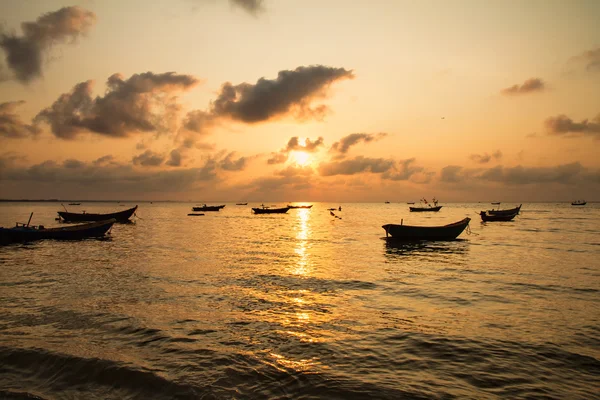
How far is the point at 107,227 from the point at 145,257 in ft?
52.3

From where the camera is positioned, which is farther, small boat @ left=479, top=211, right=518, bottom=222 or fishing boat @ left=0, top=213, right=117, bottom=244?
small boat @ left=479, top=211, right=518, bottom=222

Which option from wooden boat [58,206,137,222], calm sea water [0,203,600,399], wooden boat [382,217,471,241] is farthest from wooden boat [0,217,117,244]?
wooden boat [382,217,471,241]

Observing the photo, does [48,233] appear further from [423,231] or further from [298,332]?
[423,231]

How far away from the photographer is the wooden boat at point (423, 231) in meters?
36.3

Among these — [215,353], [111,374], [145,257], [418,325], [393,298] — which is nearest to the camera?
[111,374]

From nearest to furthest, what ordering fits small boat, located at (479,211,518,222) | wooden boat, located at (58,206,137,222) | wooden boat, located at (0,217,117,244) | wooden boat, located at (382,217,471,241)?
wooden boat, located at (0,217,117,244), wooden boat, located at (382,217,471,241), wooden boat, located at (58,206,137,222), small boat, located at (479,211,518,222)

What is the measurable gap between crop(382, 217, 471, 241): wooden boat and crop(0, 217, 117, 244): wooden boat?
1183 inches

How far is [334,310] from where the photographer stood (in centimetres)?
1337

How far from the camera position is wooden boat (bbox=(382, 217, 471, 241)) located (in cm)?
3634

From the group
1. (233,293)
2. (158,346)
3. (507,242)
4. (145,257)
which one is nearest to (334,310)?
(233,293)

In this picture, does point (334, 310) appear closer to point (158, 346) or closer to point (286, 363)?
point (286, 363)

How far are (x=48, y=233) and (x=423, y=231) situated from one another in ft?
119

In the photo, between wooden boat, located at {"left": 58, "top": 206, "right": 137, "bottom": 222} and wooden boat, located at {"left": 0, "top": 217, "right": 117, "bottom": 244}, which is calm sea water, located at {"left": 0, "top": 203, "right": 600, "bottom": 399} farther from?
wooden boat, located at {"left": 58, "top": 206, "right": 137, "bottom": 222}

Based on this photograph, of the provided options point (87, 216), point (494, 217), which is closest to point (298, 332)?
point (87, 216)
